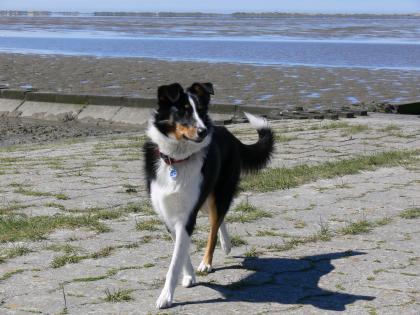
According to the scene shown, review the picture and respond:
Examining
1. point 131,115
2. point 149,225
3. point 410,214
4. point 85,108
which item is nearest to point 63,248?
point 149,225

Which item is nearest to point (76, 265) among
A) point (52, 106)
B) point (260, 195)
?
point (260, 195)

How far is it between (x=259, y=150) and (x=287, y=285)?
1501 mm

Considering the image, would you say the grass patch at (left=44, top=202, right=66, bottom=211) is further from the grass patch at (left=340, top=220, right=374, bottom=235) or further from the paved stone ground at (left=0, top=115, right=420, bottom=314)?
the grass patch at (left=340, top=220, right=374, bottom=235)

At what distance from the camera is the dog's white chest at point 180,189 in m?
5.25

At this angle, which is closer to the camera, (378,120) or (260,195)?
(260,195)

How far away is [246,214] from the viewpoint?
23.7ft

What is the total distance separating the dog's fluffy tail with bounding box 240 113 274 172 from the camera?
6.52 metres

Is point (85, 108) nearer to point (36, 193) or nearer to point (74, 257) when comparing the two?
point (36, 193)

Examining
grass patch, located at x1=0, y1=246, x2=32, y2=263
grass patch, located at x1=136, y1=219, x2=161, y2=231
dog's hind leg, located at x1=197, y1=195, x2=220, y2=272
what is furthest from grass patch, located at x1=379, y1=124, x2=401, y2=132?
grass patch, located at x1=0, y1=246, x2=32, y2=263

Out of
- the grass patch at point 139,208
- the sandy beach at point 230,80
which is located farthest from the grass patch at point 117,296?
the sandy beach at point 230,80

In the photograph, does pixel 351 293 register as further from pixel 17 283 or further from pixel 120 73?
pixel 120 73

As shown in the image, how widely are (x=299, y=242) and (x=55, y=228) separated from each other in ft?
5.93

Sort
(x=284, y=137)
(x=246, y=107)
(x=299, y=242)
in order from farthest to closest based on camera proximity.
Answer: (x=246, y=107) < (x=284, y=137) < (x=299, y=242)

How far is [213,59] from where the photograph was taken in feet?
104
